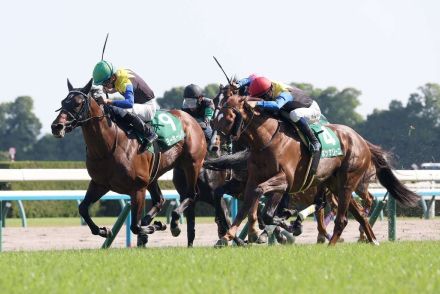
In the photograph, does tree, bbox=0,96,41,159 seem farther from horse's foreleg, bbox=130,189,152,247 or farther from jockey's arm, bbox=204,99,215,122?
horse's foreleg, bbox=130,189,152,247

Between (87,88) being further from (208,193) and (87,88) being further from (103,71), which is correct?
(208,193)

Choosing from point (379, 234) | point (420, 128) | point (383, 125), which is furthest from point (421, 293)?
point (383, 125)

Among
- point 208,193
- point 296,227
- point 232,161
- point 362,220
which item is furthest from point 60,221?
point 362,220

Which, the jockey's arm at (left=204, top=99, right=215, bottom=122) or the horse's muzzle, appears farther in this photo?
the jockey's arm at (left=204, top=99, right=215, bottom=122)

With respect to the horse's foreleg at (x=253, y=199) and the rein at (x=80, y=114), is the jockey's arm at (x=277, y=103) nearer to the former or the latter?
the horse's foreleg at (x=253, y=199)

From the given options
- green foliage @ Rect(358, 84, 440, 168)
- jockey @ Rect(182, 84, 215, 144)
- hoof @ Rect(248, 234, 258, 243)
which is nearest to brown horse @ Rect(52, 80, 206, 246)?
jockey @ Rect(182, 84, 215, 144)

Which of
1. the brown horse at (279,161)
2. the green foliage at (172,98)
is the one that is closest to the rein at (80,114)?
the brown horse at (279,161)

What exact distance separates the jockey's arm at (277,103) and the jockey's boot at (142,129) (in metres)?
1.16

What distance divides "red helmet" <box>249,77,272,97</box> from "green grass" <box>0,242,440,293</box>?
1.85m

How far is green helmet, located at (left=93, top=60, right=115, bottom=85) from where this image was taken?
10.2 meters

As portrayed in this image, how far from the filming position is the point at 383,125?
63625 mm

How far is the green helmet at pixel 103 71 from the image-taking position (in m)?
10.2

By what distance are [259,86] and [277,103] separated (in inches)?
12.3

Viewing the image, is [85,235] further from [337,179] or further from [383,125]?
[383,125]
